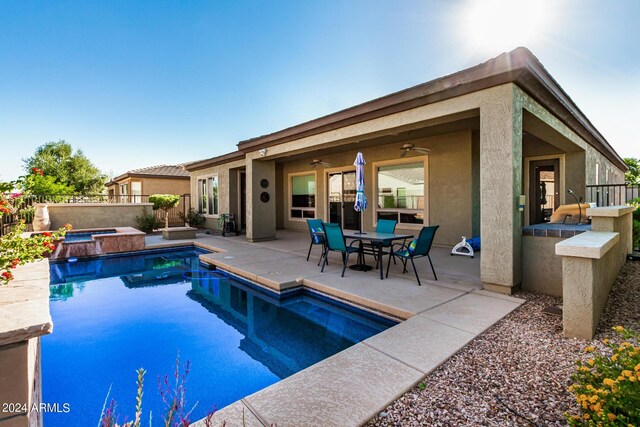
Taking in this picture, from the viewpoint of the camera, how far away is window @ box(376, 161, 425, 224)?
876cm

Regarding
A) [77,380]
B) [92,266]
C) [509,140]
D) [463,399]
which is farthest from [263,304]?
[92,266]

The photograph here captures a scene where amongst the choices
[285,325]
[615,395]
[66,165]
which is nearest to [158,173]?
[66,165]

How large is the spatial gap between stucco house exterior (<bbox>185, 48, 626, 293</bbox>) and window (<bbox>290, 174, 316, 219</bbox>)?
0.14 ft

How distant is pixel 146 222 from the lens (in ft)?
40.8

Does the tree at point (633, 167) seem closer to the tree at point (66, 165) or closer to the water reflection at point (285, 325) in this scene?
the water reflection at point (285, 325)

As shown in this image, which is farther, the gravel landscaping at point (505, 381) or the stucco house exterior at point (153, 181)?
the stucco house exterior at point (153, 181)

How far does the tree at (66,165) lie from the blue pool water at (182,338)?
2655cm

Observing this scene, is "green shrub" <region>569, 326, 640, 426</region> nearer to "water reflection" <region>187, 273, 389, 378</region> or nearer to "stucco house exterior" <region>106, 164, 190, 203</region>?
"water reflection" <region>187, 273, 389, 378</region>

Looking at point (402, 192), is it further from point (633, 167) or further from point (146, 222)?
point (633, 167)

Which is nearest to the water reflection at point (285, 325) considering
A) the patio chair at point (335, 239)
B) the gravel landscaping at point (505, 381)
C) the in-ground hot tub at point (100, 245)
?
the patio chair at point (335, 239)

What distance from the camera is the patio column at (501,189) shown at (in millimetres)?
4051

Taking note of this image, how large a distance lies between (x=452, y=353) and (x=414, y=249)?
2.28m

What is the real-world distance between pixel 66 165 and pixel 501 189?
33960 millimetres

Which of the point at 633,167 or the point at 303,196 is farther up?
A: the point at 633,167
